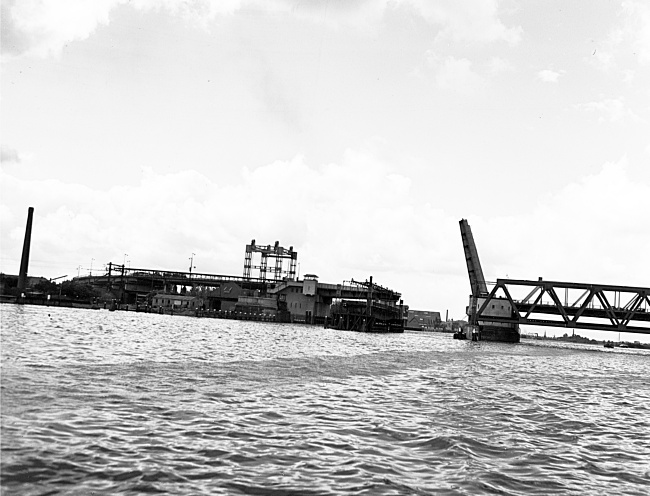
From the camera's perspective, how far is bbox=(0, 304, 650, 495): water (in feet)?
28.8

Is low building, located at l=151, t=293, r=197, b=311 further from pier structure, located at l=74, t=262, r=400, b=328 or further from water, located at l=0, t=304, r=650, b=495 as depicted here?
water, located at l=0, t=304, r=650, b=495

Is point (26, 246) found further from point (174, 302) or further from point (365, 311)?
point (365, 311)

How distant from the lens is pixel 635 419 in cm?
1839

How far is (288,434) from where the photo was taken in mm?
12039

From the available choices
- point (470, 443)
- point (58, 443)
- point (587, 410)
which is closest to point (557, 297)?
point (587, 410)

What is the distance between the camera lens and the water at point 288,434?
28.8ft

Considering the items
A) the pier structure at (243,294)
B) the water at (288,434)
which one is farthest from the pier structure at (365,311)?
the water at (288,434)

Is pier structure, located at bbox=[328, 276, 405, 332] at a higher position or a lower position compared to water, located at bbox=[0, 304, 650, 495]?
higher

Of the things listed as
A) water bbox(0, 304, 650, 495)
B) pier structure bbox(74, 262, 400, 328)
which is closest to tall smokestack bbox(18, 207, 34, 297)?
pier structure bbox(74, 262, 400, 328)

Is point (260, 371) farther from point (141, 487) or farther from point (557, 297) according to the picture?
point (557, 297)

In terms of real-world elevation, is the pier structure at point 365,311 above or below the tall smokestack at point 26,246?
below

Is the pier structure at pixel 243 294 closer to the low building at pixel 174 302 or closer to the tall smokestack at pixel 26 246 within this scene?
the low building at pixel 174 302

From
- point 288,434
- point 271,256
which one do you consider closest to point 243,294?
point 271,256

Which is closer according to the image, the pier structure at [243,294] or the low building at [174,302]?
the pier structure at [243,294]
